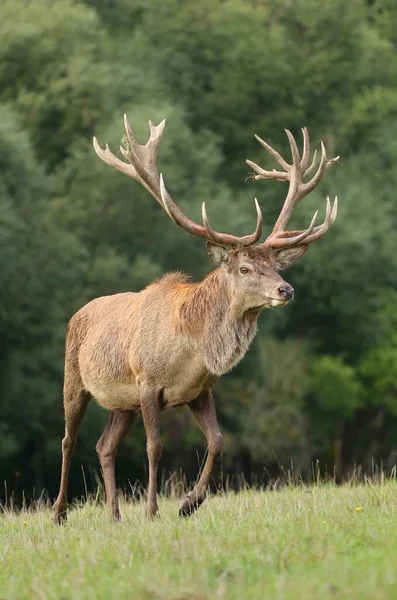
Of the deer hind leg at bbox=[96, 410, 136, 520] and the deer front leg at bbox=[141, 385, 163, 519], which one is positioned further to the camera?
the deer hind leg at bbox=[96, 410, 136, 520]

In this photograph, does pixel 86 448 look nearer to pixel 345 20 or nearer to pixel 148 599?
pixel 345 20

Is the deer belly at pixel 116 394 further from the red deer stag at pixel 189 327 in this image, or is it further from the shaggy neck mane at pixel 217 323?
the shaggy neck mane at pixel 217 323

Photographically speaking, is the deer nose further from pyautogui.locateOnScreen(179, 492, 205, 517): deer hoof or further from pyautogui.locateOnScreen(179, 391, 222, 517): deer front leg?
pyautogui.locateOnScreen(179, 492, 205, 517): deer hoof

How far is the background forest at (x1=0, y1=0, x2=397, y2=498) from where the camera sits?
31.6 metres

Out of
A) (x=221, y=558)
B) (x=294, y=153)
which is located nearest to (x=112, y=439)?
(x=294, y=153)

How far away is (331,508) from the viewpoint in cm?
897

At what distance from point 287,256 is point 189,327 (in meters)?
0.88

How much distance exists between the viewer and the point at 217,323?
10195mm

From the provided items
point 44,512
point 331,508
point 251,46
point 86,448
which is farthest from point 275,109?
point 331,508

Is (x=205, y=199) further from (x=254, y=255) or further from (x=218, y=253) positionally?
(x=254, y=255)

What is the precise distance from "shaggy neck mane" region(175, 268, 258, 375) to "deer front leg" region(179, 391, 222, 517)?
14.5 inches

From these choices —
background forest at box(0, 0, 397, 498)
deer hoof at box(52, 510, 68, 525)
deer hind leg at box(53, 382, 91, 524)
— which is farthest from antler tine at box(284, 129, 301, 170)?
background forest at box(0, 0, 397, 498)

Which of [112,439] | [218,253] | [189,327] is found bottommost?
[112,439]

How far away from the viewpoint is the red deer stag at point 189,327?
10.0m
